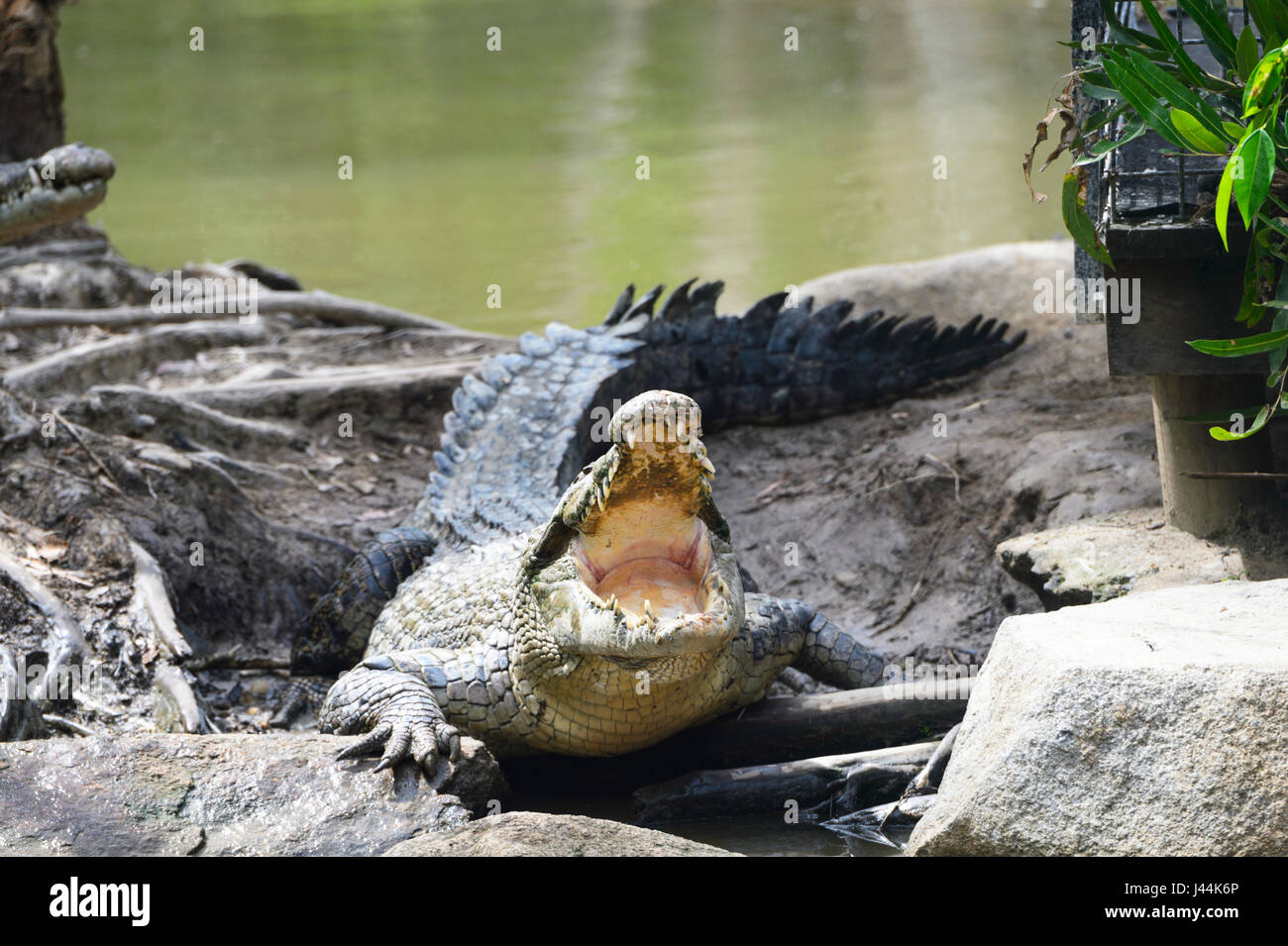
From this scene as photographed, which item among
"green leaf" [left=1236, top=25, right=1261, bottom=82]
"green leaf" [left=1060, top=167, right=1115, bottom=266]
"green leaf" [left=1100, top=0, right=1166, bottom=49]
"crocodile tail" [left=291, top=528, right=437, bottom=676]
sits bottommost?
"crocodile tail" [left=291, top=528, right=437, bottom=676]

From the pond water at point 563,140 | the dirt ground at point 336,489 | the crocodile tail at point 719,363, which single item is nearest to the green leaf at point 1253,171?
the dirt ground at point 336,489

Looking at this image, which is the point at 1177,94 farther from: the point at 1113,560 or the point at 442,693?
the point at 442,693

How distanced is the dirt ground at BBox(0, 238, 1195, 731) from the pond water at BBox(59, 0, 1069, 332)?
2637mm

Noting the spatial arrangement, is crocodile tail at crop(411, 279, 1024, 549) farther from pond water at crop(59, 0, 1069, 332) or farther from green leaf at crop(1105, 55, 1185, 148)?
green leaf at crop(1105, 55, 1185, 148)

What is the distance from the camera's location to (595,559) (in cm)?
332

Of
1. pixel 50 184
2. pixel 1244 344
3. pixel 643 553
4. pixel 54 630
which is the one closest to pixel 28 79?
pixel 50 184


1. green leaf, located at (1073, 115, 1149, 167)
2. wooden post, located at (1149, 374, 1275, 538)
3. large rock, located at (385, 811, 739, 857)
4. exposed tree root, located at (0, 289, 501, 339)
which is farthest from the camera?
exposed tree root, located at (0, 289, 501, 339)

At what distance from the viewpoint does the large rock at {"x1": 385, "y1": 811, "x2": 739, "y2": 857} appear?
100 inches

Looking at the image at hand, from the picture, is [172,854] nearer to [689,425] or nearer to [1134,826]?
[689,425]

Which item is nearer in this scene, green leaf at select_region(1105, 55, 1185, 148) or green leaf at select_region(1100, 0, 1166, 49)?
green leaf at select_region(1105, 55, 1185, 148)

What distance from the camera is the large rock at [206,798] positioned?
2.88 meters

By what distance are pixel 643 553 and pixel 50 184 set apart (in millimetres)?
2384

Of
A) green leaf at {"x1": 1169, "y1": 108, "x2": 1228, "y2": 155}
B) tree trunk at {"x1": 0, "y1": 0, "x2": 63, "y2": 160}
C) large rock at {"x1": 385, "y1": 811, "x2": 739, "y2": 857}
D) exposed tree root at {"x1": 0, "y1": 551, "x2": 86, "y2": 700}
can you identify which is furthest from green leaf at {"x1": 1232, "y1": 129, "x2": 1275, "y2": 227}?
tree trunk at {"x1": 0, "y1": 0, "x2": 63, "y2": 160}

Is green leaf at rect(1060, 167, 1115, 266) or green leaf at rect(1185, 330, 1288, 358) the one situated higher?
green leaf at rect(1060, 167, 1115, 266)
